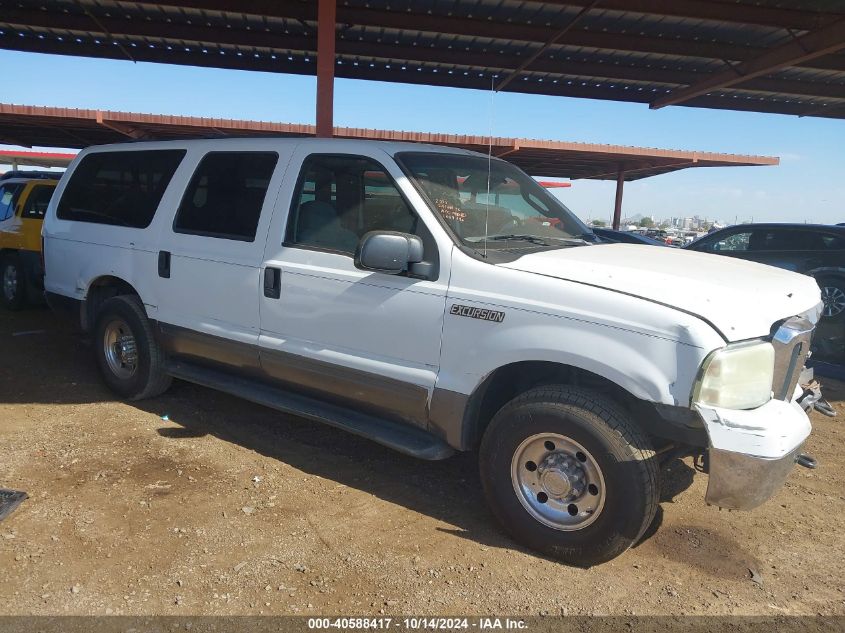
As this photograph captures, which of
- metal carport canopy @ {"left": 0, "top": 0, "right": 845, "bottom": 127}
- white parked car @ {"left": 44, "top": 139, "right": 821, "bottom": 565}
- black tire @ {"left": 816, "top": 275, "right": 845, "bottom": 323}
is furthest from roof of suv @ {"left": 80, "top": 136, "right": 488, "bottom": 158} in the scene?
black tire @ {"left": 816, "top": 275, "right": 845, "bottom": 323}

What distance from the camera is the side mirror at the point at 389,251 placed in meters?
3.13

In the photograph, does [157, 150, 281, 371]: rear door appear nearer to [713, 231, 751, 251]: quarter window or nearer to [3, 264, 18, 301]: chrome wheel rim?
[3, 264, 18, 301]: chrome wheel rim

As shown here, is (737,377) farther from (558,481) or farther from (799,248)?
(799,248)

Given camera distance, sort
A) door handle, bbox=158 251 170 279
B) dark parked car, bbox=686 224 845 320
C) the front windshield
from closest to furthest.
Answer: the front windshield
door handle, bbox=158 251 170 279
dark parked car, bbox=686 224 845 320

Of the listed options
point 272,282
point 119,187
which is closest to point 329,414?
point 272,282

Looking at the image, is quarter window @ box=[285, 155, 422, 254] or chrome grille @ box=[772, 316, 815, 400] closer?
chrome grille @ box=[772, 316, 815, 400]

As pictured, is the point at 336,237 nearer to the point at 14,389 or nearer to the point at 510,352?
the point at 510,352

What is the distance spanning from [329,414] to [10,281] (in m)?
7.43

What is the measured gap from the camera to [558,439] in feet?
9.55

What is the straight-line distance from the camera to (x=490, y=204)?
3.70 m

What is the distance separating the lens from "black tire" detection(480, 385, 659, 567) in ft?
8.98

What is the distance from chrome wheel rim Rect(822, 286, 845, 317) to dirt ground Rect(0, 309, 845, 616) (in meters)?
3.38

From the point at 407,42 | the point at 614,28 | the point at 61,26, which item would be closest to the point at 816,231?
the point at 614,28

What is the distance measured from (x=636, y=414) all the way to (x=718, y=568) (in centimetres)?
90
